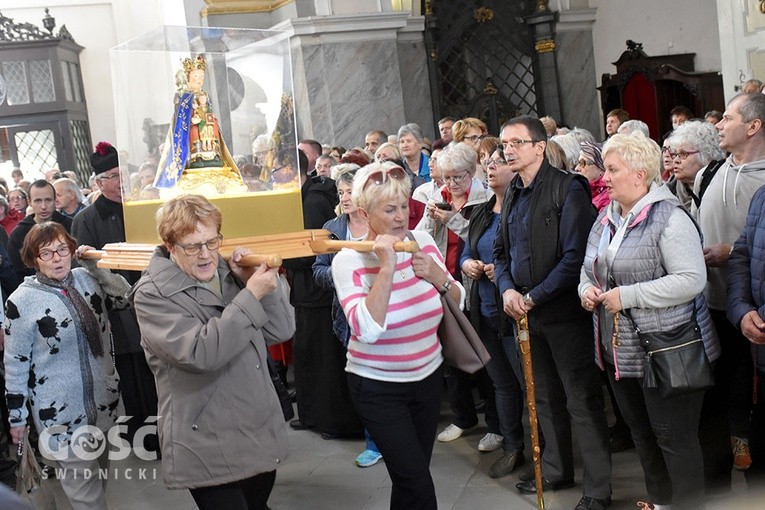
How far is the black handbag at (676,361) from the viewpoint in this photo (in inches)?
173

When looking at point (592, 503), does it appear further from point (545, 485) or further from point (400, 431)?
point (400, 431)

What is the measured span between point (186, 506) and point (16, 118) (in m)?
13.2

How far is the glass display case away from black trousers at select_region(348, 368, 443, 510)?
1163 mm

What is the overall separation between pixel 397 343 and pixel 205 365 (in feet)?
2.88

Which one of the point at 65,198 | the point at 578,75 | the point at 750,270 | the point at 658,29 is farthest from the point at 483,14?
the point at 750,270

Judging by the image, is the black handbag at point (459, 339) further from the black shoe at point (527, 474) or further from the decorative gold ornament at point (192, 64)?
the decorative gold ornament at point (192, 64)

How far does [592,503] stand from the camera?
514 cm

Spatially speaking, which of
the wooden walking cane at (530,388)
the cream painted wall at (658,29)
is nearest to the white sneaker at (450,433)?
the wooden walking cane at (530,388)

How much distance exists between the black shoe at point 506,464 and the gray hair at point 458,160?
1.68 meters

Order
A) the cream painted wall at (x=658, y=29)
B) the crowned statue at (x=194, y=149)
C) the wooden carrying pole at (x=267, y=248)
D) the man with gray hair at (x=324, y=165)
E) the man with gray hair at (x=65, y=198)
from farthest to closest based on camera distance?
the cream painted wall at (x=658, y=29), the man with gray hair at (x=65, y=198), the man with gray hair at (x=324, y=165), the crowned statue at (x=194, y=149), the wooden carrying pole at (x=267, y=248)

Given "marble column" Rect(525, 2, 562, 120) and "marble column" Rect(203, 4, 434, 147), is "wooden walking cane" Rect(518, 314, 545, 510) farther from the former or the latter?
"marble column" Rect(525, 2, 562, 120)

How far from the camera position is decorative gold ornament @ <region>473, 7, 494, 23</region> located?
46.7 feet

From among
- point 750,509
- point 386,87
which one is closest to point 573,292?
point 750,509

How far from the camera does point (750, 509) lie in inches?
59.4
